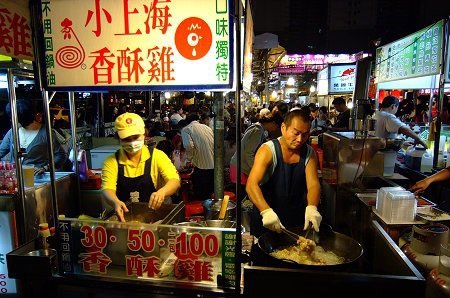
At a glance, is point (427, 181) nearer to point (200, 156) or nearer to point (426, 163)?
point (426, 163)

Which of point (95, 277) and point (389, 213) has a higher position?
point (389, 213)

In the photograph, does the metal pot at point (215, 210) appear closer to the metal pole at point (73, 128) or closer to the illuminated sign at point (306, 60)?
the metal pole at point (73, 128)

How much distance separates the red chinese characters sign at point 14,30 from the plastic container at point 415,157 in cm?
673

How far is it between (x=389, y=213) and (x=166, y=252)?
83.9 inches

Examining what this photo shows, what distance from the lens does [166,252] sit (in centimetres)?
241

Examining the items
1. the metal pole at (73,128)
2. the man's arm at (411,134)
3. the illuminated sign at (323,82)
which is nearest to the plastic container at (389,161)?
the man's arm at (411,134)

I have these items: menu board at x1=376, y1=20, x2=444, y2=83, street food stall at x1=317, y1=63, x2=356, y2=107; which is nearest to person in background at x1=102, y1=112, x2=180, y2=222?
menu board at x1=376, y1=20, x2=444, y2=83

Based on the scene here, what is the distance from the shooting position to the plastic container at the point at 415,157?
617 cm

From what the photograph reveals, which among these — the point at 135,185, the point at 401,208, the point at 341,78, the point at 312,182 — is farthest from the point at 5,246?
the point at 341,78

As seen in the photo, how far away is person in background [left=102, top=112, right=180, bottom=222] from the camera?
314cm

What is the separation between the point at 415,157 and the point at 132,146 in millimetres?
5612

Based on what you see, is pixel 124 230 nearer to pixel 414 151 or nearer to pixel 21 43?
pixel 21 43

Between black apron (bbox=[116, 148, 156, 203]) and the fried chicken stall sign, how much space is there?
1.33 m

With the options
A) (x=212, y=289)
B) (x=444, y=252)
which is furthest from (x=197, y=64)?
(x=444, y=252)
